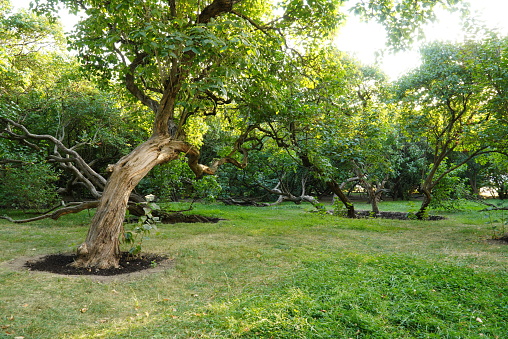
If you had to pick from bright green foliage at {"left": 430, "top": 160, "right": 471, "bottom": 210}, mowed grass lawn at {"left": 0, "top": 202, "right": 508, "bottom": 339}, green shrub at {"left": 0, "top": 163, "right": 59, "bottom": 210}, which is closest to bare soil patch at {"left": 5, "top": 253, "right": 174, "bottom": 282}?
mowed grass lawn at {"left": 0, "top": 202, "right": 508, "bottom": 339}

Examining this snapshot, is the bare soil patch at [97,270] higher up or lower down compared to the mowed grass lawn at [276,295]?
lower down

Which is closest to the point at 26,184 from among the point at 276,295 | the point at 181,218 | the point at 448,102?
the point at 181,218

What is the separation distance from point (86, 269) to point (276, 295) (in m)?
2.99

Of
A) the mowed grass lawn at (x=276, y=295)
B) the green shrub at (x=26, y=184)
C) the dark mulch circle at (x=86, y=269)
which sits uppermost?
the green shrub at (x=26, y=184)

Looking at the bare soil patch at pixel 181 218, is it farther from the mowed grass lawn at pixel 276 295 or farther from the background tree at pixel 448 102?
the background tree at pixel 448 102

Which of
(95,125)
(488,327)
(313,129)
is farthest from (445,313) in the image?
(95,125)

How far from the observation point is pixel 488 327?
117 inches

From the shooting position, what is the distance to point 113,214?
530cm

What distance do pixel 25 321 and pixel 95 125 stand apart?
40.7 feet

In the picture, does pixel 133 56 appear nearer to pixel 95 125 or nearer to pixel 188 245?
pixel 188 245

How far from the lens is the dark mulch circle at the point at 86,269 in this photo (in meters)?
4.71

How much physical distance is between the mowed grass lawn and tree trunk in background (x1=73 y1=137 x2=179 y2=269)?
0.66m

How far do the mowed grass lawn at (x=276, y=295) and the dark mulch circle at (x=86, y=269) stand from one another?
303mm

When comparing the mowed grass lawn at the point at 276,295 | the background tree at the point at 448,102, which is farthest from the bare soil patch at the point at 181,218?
the background tree at the point at 448,102
